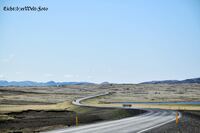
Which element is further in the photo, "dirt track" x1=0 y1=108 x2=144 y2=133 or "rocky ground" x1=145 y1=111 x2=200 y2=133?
"dirt track" x1=0 y1=108 x2=144 y2=133

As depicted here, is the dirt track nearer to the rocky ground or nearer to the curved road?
the curved road

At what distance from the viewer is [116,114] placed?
199 ft

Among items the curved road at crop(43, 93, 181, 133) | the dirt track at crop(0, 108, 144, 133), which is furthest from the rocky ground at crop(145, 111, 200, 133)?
the dirt track at crop(0, 108, 144, 133)

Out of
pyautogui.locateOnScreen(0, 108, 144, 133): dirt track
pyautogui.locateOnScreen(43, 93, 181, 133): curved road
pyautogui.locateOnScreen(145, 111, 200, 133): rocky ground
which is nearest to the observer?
pyautogui.locateOnScreen(43, 93, 181, 133): curved road

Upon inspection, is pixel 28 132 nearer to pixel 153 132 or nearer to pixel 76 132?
pixel 76 132

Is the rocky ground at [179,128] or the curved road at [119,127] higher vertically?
the curved road at [119,127]

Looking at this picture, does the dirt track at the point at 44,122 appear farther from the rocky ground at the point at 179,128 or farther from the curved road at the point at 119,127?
the rocky ground at the point at 179,128

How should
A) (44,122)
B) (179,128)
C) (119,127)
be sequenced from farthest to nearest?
(44,122), (179,128), (119,127)

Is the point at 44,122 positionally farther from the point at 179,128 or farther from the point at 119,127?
the point at 179,128

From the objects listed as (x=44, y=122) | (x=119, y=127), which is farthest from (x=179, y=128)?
(x=44, y=122)

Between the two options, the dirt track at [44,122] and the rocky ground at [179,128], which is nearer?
the rocky ground at [179,128]

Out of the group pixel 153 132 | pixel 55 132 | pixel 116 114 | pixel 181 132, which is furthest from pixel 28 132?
pixel 116 114

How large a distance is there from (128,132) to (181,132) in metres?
4.97

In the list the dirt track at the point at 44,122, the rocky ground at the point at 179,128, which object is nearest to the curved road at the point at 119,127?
the rocky ground at the point at 179,128
